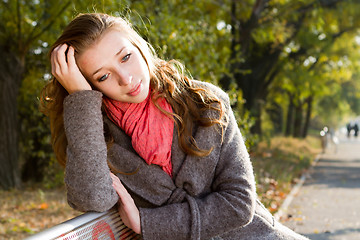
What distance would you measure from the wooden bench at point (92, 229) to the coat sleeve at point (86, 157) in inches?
2.5

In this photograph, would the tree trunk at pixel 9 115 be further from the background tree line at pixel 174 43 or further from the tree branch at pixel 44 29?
the tree branch at pixel 44 29

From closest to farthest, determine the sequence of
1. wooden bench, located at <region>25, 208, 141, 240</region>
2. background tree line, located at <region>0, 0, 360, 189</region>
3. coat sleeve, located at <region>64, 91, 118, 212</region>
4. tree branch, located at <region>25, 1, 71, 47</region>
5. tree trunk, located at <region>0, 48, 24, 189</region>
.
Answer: wooden bench, located at <region>25, 208, 141, 240</region>
coat sleeve, located at <region>64, 91, 118, 212</region>
background tree line, located at <region>0, 0, 360, 189</region>
tree branch, located at <region>25, 1, 71, 47</region>
tree trunk, located at <region>0, 48, 24, 189</region>

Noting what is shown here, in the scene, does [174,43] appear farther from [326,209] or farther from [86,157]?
[86,157]

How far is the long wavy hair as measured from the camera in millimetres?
1906

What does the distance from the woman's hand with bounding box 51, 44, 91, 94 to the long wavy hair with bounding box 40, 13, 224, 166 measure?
4 cm

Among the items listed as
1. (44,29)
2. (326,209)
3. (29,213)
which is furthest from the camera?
(44,29)

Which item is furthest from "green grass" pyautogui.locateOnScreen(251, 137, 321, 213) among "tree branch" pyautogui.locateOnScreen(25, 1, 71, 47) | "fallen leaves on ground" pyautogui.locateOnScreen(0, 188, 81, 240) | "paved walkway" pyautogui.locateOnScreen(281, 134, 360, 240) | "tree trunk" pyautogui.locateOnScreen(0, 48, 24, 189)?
"tree trunk" pyautogui.locateOnScreen(0, 48, 24, 189)

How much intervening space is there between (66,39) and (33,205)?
5755 millimetres

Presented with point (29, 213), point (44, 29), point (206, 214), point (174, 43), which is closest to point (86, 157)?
point (206, 214)

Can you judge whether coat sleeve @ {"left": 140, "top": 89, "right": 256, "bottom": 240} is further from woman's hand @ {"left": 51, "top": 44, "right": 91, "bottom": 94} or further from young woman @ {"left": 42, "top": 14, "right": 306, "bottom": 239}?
woman's hand @ {"left": 51, "top": 44, "right": 91, "bottom": 94}

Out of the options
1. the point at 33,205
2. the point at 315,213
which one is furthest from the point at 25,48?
the point at 315,213

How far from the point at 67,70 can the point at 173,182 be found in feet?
2.21

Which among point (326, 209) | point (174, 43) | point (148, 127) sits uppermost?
point (174, 43)

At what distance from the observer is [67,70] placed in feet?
6.19
